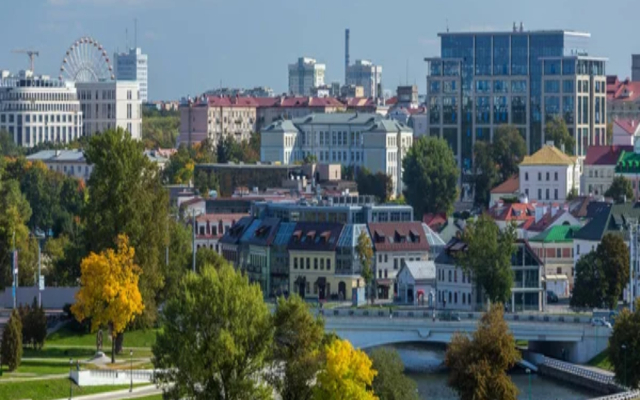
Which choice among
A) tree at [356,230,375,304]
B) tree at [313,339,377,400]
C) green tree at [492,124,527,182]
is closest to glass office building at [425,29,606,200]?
green tree at [492,124,527,182]

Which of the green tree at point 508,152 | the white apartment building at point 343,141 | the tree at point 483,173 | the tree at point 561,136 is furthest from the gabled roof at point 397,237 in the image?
the white apartment building at point 343,141

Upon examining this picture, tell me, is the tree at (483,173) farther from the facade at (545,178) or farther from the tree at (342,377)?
the tree at (342,377)

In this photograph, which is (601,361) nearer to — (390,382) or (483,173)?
(390,382)

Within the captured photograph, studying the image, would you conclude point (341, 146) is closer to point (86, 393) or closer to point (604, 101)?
point (604, 101)

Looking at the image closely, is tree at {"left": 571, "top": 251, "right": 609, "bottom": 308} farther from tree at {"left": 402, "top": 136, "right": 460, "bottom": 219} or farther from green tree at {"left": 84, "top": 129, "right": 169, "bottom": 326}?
tree at {"left": 402, "top": 136, "right": 460, "bottom": 219}

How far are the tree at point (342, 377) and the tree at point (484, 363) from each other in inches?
307

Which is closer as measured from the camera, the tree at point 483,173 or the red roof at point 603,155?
the red roof at point 603,155

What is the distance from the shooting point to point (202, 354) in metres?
73.4

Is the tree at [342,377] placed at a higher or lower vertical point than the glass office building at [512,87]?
lower

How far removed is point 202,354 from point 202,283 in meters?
2.83

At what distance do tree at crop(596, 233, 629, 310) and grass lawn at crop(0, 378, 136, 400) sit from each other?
94.4 feet

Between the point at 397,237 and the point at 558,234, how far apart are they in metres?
9.06

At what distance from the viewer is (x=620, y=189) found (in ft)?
471

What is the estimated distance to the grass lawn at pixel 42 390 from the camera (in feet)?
269
